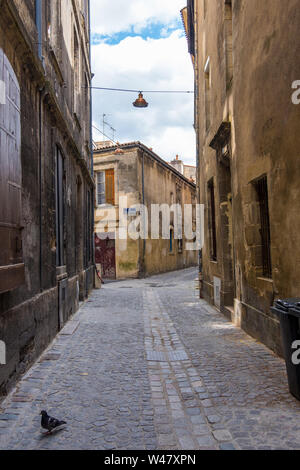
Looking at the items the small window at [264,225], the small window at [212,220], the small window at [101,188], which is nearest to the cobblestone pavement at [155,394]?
the small window at [264,225]

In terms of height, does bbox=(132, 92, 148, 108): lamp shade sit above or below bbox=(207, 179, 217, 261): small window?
above

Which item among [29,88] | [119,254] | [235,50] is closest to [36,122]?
[29,88]

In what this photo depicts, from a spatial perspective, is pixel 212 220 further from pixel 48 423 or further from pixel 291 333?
pixel 48 423

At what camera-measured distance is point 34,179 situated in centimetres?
547

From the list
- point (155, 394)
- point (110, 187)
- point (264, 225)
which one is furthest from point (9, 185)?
point (110, 187)

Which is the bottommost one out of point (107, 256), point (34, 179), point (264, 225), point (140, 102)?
point (107, 256)

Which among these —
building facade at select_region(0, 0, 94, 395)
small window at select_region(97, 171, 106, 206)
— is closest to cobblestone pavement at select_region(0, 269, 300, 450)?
building facade at select_region(0, 0, 94, 395)

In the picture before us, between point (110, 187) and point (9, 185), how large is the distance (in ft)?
60.5

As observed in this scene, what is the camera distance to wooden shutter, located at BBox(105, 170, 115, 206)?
21812mm

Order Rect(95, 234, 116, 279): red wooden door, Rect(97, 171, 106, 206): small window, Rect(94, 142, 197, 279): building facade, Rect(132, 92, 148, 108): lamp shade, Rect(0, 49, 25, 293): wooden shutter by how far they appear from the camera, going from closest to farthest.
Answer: Rect(0, 49, 25, 293): wooden shutter < Rect(132, 92, 148, 108): lamp shade < Rect(94, 142, 197, 279): building facade < Rect(95, 234, 116, 279): red wooden door < Rect(97, 171, 106, 206): small window

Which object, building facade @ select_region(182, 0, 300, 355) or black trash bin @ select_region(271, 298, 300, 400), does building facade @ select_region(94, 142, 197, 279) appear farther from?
black trash bin @ select_region(271, 298, 300, 400)
